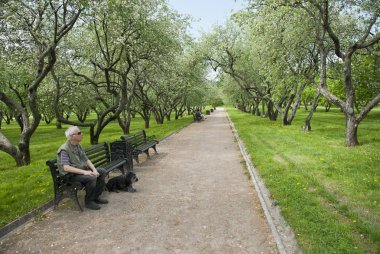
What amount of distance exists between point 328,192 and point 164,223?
13.3 ft

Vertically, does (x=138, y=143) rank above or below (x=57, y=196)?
above

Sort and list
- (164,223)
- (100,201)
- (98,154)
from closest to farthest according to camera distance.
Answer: (164,223) → (100,201) → (98,154)

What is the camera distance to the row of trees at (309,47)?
12.1 meters

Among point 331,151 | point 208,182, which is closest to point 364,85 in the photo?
point 331,151

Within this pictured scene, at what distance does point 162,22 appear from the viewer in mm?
15070

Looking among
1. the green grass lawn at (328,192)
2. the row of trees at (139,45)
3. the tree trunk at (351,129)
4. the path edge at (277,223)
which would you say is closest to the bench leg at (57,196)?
the path edge at (277,223)

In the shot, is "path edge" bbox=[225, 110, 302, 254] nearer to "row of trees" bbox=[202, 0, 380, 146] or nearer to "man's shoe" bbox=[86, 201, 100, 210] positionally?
"man's shoe" bbox=[86, 201, 100, 210]

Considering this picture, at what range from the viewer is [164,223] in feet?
17.5

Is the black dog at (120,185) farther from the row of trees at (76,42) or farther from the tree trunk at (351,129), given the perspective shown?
the tree trunk at (351,129)

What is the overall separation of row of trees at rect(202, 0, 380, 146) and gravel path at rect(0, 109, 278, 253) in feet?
25.6

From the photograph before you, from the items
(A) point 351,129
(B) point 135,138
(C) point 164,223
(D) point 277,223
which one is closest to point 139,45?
(B) point 135,138

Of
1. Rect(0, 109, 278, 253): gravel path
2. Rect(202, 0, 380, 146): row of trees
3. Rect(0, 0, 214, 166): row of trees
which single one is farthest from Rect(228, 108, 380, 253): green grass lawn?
Rect(0, 0, 214, 166): row of trees

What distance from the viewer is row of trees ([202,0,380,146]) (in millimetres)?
12141

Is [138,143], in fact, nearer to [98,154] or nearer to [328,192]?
[98,154]
